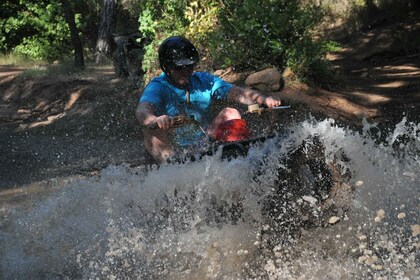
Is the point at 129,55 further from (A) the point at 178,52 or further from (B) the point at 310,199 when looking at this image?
(B) the point at 310,199

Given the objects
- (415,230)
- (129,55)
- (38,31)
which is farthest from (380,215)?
(38,31)

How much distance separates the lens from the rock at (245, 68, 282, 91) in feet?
32.4

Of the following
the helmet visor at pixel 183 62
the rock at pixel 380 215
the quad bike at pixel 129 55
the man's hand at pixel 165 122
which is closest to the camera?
the man's hand at pixel 165 122

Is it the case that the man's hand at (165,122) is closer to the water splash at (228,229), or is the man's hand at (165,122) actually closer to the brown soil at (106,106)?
the water splash at (228,229)

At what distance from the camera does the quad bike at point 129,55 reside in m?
14.0

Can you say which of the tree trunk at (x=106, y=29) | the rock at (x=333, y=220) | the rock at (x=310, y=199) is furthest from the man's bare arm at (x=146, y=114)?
the tree trunk at (x=106, y=29)

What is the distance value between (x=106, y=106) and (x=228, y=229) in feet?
26.1

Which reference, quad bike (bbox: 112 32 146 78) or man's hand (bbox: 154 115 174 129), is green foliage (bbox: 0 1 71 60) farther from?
man's hand (bbox: 154 115 174 129)

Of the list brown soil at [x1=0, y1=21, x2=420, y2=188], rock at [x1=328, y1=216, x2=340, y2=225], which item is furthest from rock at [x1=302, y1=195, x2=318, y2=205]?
brown soil at [x1=0, y1=21, x2=420, y2=188]

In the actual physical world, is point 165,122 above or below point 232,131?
above

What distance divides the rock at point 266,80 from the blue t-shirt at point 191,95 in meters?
3.53

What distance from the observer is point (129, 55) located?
14.1 metres

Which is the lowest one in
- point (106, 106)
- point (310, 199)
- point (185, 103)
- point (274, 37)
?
point (106, 106)

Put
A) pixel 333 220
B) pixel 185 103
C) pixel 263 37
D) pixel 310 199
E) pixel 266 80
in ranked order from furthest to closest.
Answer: pixel 263 37, pixel 266 80, pixel 185 103, pixel 333 220, pixel 310 199
